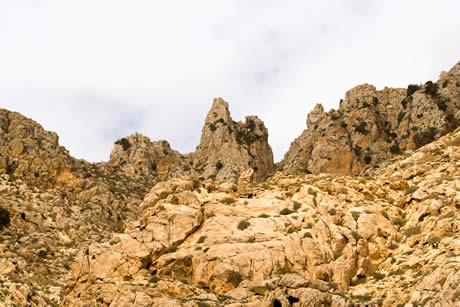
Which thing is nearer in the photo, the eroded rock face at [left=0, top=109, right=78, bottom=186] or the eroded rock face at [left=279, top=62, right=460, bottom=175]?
the eroded rock face at [left=0, top=109, right=78, bottom=186]

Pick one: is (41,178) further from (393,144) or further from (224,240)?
(393,144)

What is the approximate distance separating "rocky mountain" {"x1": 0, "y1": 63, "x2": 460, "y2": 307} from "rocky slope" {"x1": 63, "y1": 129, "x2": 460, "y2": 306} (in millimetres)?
→ 101

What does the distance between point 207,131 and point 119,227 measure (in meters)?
43.2

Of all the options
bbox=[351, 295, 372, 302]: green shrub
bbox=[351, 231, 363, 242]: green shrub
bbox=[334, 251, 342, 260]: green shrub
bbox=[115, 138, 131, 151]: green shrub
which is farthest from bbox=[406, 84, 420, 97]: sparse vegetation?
bbox=[351, 295, 372, 302]: green shrub

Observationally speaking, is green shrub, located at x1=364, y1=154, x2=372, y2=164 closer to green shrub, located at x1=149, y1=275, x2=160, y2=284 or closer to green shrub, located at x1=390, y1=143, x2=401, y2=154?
green shrub, located at x1=390, y1=143, x2=401, y2=154

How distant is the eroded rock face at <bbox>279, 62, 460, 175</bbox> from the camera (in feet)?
299

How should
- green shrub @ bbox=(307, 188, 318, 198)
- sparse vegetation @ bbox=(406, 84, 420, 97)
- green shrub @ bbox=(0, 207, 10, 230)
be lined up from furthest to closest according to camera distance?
sparse vegetation @ bbox=(406, 84, 420, 97)
green shrub @ bbox=(0, 207, 10, 230)
green shrub @ bbox=(307, 188, 318, 198)

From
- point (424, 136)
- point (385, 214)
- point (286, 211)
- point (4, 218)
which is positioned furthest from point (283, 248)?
point (424, 136)

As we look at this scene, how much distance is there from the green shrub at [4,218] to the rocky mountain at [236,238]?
0.14m

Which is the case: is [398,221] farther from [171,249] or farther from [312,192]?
[171,249]

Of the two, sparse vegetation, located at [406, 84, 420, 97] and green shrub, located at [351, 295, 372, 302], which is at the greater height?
sparse vegetation, located at [406, 84, 420, 97]

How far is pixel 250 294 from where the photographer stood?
32.2 metres

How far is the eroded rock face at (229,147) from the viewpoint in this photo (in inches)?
3922

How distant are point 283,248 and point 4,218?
39.3 metres
